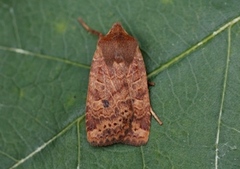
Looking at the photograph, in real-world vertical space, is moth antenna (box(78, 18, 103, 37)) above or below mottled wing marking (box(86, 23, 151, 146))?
above

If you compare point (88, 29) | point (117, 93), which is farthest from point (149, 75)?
point (88, 29)

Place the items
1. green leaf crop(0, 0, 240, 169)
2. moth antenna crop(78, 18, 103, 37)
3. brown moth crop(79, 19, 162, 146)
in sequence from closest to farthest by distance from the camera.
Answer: green leaf crop(0, 0, 240, 169) < brown moth crop(79, 19, 162, 146) < moth antenna crop(78, 18, 103, 37)

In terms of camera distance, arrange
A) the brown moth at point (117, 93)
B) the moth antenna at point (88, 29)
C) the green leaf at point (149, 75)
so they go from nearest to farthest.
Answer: the green leaf at point (149, 75) → the brown moth at point (117, 93) → the moth antenna at point (88, 29)

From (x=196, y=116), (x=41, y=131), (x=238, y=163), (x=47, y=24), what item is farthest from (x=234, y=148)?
(x=47, y=24)

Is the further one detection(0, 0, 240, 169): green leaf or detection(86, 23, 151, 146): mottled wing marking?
detection(86, 23, 151, 146): mottled wing marking

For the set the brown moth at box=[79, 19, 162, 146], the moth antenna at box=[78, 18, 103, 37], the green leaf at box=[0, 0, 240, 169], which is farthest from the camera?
the moth antenna at box=[78, 18, 103, 37]

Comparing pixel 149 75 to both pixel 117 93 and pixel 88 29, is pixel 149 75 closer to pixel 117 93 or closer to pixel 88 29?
pixel 117 93
